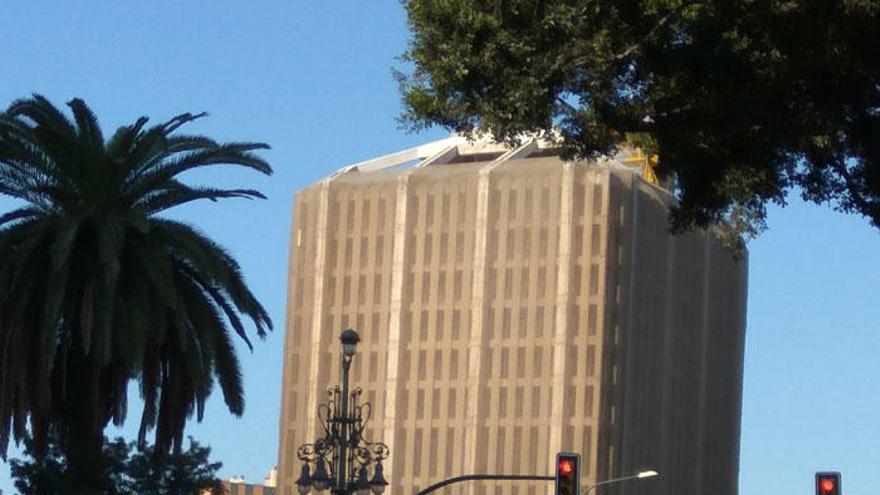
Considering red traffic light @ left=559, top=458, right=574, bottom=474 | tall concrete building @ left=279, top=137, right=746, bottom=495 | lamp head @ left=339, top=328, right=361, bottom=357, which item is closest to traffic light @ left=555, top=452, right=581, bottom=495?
red traffic light @ left=559, top=458, right=574, bottom=474

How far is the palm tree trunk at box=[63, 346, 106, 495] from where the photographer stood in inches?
1515

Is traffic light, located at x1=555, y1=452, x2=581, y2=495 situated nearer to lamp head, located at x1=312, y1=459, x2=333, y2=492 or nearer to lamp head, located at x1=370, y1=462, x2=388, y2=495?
lamp head, located at x1=370, y1=462, x2=388, y2=495

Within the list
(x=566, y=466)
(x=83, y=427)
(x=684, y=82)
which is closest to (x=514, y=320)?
(x=83, y=427)

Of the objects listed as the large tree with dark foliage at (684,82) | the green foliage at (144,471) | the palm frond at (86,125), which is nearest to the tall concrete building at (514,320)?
the green foliage at (144,471)

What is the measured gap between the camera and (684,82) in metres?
24.6

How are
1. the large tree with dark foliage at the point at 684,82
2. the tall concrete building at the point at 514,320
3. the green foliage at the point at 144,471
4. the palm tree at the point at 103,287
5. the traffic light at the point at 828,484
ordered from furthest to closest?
the tall concrete building at the point at 514,320, the green foliage at the point at 144,471, the palm tree at the point at 103,287, the traffic light at the point at 828,484, the large tree with dark foliage at the point at 684,82

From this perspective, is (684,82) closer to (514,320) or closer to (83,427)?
(83,427)

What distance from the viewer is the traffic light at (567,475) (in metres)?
35.9

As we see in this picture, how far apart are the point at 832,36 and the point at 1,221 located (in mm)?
19836

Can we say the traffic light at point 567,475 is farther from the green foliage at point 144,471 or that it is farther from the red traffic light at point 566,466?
the green foliage at point 144,471

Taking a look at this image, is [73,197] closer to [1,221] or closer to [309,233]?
[1,221]

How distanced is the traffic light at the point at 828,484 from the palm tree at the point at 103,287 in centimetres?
1089

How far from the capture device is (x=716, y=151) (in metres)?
24.8

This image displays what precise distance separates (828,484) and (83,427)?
43.2 ft
